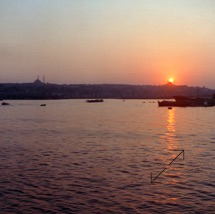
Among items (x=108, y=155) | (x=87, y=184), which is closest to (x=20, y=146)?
(x=108, y=155)

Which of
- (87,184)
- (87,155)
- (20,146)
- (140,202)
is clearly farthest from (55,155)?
(140,202)

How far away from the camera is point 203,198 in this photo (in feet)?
58.0

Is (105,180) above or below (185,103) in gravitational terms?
below

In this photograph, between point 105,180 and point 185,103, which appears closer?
point 105,180

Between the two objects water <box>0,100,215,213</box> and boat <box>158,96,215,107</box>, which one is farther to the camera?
boat <box>158,96,215,107</box>

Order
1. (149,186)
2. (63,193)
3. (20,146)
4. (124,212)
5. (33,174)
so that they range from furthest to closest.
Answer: (20,146) → (33,174) → (149,186) → (63,193) → (124,212)

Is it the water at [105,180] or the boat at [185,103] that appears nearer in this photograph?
the water at [105,180]

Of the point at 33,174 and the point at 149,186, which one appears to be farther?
the point at 33,174

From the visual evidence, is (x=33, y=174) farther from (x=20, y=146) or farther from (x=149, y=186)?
(x=20, y=146)

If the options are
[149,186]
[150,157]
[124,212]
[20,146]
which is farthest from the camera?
[20,146]

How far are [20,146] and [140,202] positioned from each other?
21868 mm

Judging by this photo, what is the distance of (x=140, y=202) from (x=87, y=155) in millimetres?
13606

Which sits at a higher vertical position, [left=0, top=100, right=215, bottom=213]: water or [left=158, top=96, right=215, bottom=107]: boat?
[left=158, top=96, right=215, bottom=107]: boat

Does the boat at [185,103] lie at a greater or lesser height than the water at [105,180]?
greater
